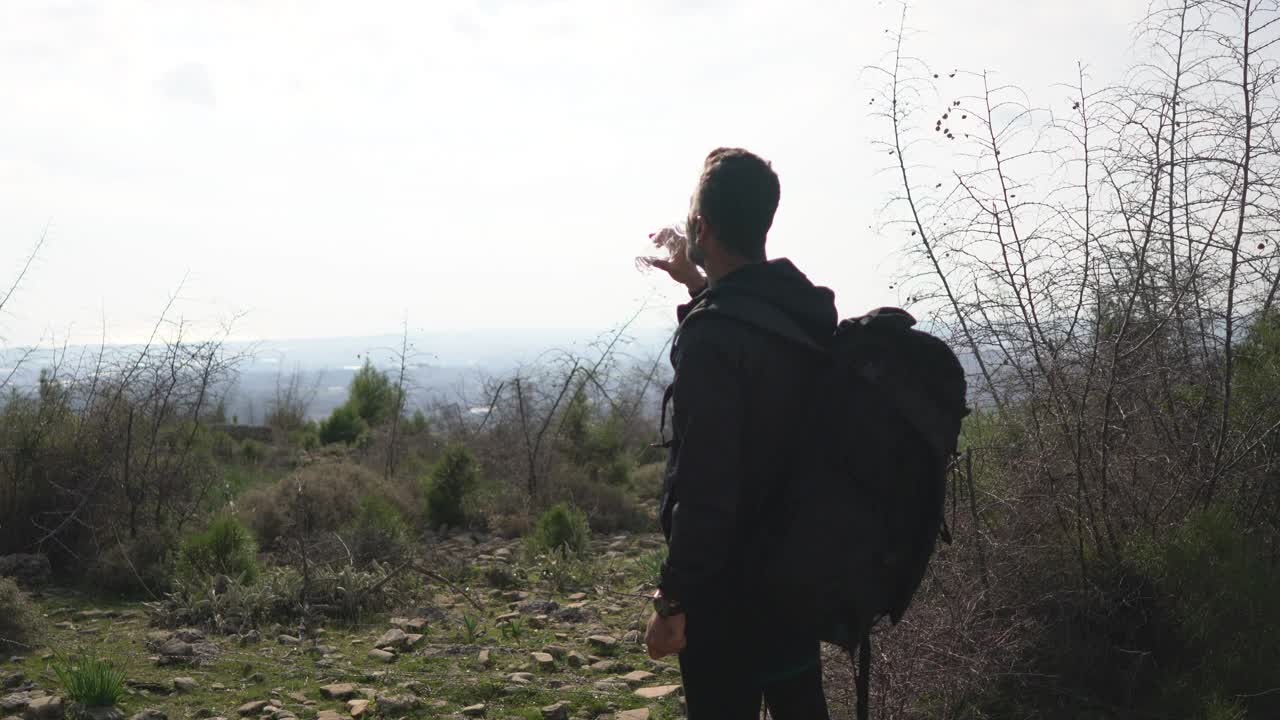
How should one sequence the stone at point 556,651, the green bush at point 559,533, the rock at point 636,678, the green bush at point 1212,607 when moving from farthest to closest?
the green bush at point 559,533 < the stone at point 556,651 < the rock at point 636,678 < the green bush at point 1212,607

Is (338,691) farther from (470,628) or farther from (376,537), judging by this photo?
(376,537)

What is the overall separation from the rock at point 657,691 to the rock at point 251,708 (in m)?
1.63

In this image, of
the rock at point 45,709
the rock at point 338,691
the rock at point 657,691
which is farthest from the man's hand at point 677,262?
the rock at point 45,709

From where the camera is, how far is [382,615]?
222 inches

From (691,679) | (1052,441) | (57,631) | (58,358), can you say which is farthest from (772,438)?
(58,358)

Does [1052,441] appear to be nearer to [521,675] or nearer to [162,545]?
[521,675]

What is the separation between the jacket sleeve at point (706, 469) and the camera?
202 centimetres

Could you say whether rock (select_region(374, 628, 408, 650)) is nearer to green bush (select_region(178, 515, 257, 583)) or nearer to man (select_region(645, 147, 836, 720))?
green bush (select_region(178, 515, 257, 583))

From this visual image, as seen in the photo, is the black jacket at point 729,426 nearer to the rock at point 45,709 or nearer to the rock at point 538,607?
the rock at point 45,709

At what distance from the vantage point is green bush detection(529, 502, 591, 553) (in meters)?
7.08

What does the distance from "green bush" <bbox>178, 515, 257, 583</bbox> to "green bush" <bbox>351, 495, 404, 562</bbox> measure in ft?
2.13

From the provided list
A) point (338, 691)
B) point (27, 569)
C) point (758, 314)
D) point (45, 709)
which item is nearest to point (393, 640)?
point (338, 691)

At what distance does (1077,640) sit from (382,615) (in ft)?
12.2

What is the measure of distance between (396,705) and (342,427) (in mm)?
8932
